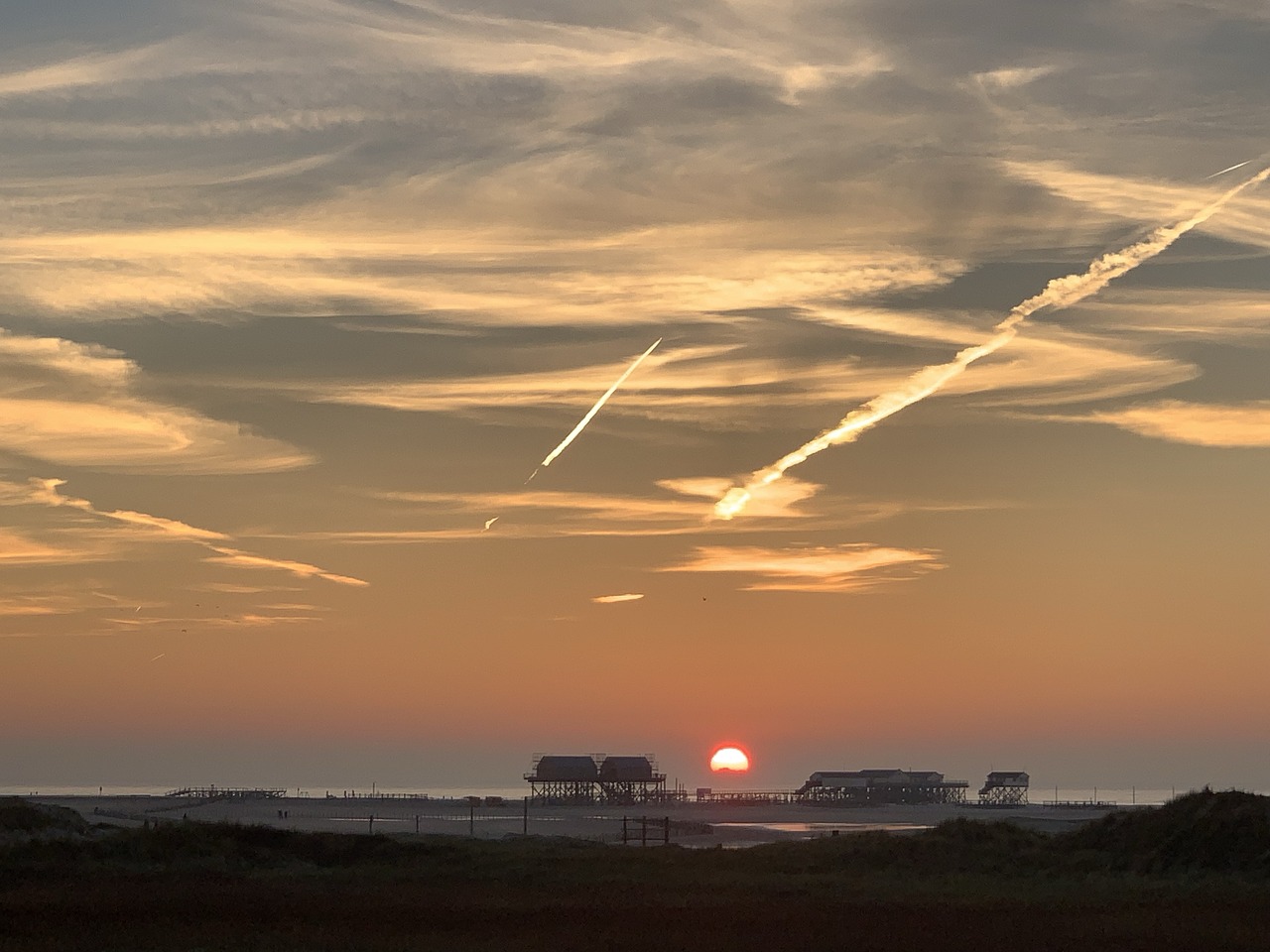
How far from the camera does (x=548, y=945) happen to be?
3778 cm

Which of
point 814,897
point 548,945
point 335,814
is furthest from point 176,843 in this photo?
point 335,814

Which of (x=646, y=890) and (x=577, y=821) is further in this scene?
Result: (x=577, y=821)

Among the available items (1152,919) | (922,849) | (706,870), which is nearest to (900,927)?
(1152,919)

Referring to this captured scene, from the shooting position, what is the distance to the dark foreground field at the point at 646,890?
39.4 metres

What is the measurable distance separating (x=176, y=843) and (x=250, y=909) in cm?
2220

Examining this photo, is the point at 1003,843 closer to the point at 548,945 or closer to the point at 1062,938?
the point at 1062,938

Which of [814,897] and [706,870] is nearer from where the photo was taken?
[814,897]

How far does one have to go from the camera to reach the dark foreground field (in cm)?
3938

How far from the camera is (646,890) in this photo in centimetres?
5534

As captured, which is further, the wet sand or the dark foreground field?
the wet sand

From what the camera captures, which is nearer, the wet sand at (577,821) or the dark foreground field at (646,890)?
the dark foreground field at (646,890)

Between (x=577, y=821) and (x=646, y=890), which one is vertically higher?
(x=577, y=821)

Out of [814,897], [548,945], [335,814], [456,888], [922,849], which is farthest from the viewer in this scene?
[335,814]

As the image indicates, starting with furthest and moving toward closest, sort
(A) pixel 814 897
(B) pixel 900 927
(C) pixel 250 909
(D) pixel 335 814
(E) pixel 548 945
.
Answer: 1. (D) pixel 335 814
2. (A) pixel 814 897
3. (C) pixel 250 909
4. (B) pixel 900 927
5. (E) pixel 548 945
